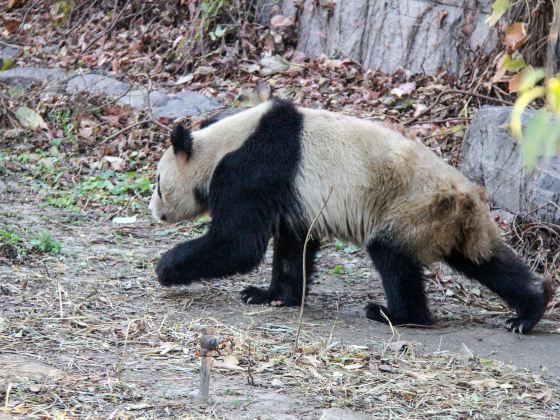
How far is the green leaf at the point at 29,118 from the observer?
10219 mm

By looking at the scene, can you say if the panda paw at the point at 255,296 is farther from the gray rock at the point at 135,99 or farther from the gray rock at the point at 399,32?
the gray rock at the point at 135,99

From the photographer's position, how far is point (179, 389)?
4.08 meters

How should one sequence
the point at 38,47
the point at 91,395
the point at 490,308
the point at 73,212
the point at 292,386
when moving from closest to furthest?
the point at 91,395
the point at 292,386
the point at 490,308
the point at 73,212
the point at 38,47

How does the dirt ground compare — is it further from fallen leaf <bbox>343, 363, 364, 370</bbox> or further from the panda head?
the panda head

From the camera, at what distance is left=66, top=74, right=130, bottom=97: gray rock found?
10.8m

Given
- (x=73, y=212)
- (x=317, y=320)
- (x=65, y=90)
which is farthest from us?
(x=65, y=90)

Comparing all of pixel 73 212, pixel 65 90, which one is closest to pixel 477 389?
pixel 73 212

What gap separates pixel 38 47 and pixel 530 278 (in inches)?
372

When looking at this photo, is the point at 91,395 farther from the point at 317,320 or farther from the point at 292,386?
the point at 317,320

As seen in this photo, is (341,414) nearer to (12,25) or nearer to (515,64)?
A: (515,64)

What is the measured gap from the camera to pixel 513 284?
18.4ft

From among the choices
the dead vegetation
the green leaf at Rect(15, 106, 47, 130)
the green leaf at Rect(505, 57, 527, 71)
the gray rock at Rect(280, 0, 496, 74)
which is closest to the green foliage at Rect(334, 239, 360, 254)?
the dead vegetation

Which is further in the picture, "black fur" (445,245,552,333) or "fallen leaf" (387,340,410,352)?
"black fur" (445,245,552,333)

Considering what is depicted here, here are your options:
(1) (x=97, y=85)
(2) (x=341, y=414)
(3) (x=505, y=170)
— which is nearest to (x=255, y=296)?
(2) (x=341, y=414)
